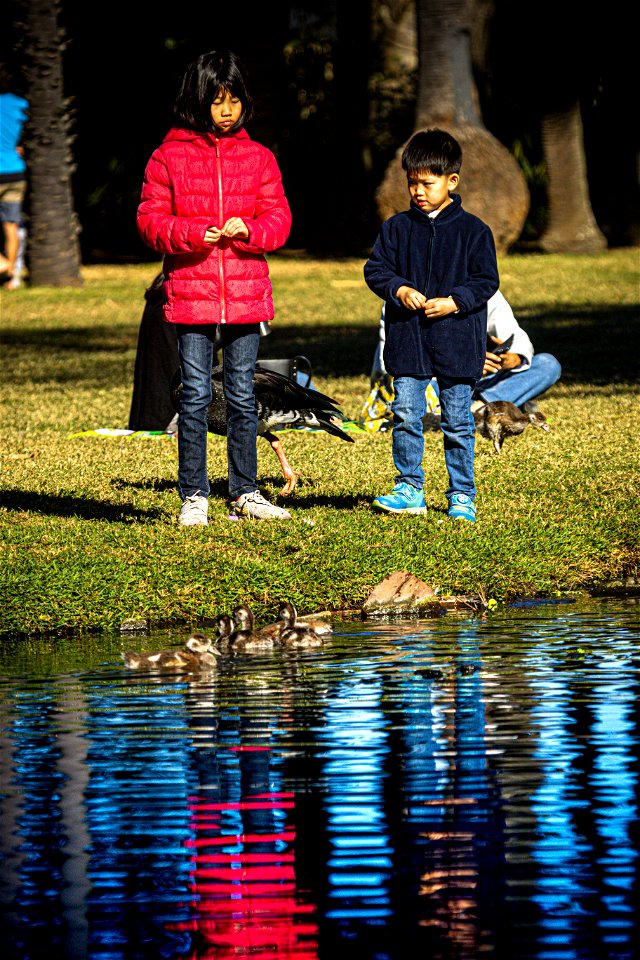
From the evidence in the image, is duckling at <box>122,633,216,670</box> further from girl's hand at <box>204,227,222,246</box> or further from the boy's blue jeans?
the boy's blue jeans

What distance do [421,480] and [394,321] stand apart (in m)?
0.82

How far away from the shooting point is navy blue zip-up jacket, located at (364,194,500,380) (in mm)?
7809

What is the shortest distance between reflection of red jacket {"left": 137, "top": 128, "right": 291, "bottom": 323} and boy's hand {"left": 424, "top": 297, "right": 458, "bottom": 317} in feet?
2.40

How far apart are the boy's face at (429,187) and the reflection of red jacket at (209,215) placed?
61 centimetres

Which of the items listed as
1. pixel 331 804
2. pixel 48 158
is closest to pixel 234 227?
pixel 331 804

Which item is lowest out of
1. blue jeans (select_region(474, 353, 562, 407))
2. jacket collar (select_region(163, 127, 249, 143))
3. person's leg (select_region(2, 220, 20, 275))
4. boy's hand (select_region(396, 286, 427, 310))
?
blue jeans (select_region(474, 353, 562, 407))

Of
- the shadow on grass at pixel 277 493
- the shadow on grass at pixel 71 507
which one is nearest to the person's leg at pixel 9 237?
the shadow on grass at pixel 277 493

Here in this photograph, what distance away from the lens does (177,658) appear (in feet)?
19.0

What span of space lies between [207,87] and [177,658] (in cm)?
286

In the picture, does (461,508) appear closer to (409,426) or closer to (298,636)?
(409,426)

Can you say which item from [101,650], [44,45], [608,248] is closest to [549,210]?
[608,248]

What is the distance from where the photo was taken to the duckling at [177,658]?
5793 millimetres

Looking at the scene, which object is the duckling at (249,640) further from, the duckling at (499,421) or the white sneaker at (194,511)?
the duckling at (499,421)

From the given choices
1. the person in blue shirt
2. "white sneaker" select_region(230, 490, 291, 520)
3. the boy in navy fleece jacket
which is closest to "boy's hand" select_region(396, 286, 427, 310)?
the boy in navy fleece jacket
